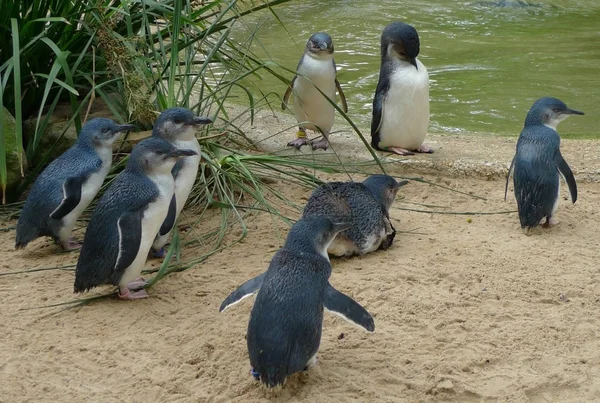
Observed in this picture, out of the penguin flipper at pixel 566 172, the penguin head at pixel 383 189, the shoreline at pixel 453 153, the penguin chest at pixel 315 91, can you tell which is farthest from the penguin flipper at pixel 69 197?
the penguin flipper at pixel 566 172

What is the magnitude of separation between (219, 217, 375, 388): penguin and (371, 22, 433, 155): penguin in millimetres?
3013

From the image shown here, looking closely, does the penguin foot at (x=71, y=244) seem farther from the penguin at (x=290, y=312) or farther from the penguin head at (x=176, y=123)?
the penguin at (x=290, y=312)

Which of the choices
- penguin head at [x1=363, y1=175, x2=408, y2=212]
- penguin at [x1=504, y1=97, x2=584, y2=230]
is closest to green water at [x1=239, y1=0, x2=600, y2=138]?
penguin at [x1=504, y1=97, x2=584, y2=230]

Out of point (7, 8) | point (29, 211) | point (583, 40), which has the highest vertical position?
point (7, 8)

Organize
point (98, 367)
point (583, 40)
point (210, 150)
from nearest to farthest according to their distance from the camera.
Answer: point (98, 367) < point (210, 150) < point (583, 40)

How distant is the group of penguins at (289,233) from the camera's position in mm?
3260

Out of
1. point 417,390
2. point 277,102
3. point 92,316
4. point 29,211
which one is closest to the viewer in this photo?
point 417,390

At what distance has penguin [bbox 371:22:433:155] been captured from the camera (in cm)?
629

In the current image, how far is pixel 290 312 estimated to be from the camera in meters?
3.23

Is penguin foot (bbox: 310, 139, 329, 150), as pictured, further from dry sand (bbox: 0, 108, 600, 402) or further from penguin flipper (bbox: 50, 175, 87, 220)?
penguin flipper (bbox: 50, 175, 87, 220)

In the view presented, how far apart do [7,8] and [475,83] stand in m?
4.72

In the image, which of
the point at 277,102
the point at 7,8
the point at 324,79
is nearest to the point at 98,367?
the point at 7,8

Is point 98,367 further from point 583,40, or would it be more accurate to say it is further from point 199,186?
point 583,40

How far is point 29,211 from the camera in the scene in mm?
4727
